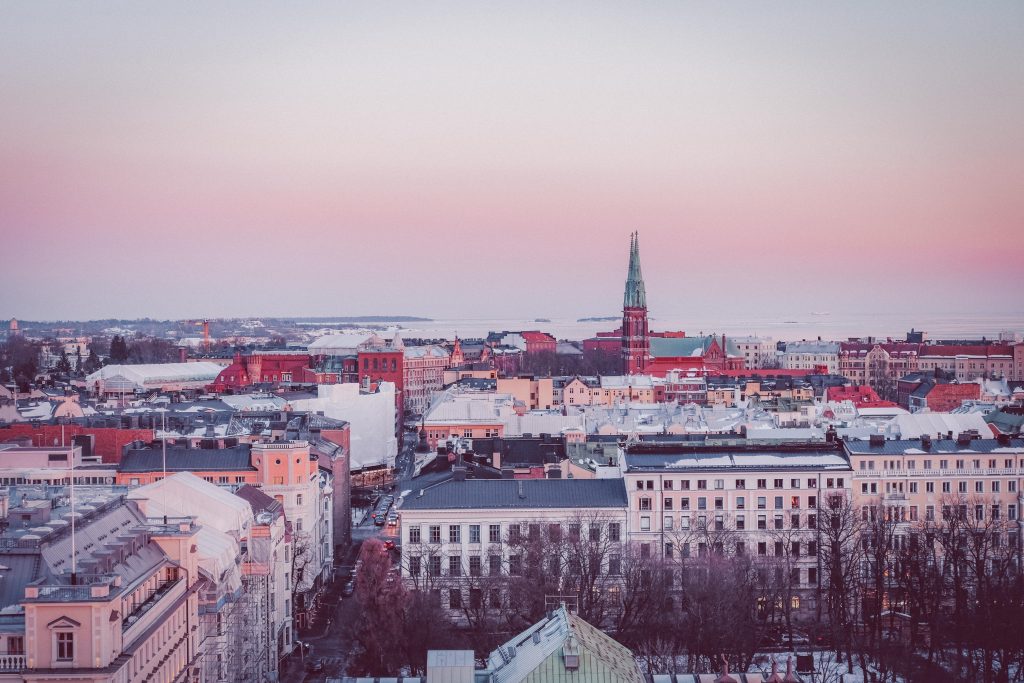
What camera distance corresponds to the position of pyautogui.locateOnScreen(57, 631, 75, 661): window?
24484 mm

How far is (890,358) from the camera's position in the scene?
16650 cm

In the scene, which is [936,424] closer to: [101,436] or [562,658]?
[101,436]

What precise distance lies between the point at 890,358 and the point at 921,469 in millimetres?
116652

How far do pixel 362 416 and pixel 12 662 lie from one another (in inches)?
2415

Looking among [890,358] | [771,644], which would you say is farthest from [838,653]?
[890,358]

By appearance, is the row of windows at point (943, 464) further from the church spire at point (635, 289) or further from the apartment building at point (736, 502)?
the church spire at point (635, 289)

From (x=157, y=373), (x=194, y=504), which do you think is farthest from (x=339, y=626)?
(x=157, y=373)

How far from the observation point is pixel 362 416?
86062 mm

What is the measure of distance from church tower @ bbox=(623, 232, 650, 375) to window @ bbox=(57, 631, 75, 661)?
434 ft

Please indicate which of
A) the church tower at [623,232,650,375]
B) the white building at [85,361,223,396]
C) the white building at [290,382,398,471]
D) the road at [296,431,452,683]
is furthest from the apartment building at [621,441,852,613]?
the church tower at [623,232,650,375]

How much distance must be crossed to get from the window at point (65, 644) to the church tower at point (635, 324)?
13218cm

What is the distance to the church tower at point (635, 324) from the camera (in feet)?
512

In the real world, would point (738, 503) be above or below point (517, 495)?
below

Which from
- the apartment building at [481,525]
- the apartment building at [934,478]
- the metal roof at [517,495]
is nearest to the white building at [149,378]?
the metal roof at [517,495]
